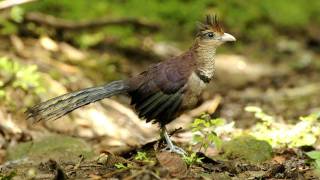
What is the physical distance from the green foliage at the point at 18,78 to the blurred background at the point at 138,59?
12 millimetres

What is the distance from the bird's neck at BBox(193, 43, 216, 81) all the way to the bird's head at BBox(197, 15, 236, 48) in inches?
2.1

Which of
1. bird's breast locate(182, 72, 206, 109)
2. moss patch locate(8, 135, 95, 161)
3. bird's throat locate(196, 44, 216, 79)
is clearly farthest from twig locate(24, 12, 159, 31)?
bird's breast locate(182, 72, 206, 109)

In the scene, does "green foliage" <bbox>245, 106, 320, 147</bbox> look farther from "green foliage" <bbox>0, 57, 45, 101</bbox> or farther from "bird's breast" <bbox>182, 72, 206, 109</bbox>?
"green foliage" <bbox>0, 57, 45, 101</bbox>

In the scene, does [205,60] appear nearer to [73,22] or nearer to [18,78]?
[18,78]

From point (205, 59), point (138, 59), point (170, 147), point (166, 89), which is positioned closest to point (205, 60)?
point (205, 59)

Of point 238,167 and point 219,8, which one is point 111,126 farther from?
point 219,8

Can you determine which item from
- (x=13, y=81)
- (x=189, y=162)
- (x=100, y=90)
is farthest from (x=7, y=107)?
(x=189, y=162)

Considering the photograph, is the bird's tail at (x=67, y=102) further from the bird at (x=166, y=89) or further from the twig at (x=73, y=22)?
the twig at (x=73, y=22)

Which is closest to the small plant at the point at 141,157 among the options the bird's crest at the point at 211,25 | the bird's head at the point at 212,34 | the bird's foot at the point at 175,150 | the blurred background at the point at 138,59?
the bird's foot at the point at 175,150

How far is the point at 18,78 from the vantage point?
6.75 metres

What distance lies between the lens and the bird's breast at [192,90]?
4996mm

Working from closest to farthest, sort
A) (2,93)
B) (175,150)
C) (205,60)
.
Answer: (175,150), (205,60), (2,93)

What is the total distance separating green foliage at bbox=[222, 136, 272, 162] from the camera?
17.2 feet

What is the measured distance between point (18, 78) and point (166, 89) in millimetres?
2406
